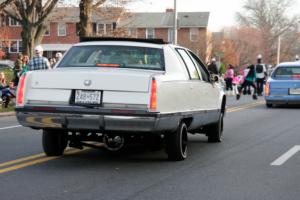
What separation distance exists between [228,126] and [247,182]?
6.98 m

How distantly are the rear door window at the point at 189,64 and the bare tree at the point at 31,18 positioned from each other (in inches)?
953

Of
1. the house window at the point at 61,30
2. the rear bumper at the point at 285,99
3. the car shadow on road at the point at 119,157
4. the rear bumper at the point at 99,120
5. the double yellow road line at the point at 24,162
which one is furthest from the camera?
the house window at the point at 61,30

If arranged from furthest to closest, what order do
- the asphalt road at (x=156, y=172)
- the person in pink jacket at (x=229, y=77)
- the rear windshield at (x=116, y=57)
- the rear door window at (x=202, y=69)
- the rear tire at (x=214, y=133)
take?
the person in pink jacket at (x=229, y=77) < the rear tire at (x=214, y=133) < the rear door window at (x=202, y=69) < the rear windshield at (x=116, y=57) < the asphalt road at (x=156, y=172)

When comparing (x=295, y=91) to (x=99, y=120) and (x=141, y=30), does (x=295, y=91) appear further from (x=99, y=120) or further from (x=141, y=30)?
(x=141, y=30)

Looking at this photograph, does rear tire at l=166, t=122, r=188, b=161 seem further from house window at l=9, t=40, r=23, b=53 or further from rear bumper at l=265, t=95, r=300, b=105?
house window at l=9, t=40, r=23, b=53

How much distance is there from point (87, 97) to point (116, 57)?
118cm

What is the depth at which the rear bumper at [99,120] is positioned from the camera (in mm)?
7617

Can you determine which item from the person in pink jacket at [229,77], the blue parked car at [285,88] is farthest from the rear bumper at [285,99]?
the person in pink jacket at [229,77]

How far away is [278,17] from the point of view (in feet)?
333

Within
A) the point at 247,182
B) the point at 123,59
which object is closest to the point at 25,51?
the point at 123,59

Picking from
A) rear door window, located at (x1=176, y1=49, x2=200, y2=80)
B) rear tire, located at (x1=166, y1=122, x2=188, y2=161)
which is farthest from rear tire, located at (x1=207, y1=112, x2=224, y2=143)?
rear tire, located at (x1=166, y1=122, x2=188, y2=161)

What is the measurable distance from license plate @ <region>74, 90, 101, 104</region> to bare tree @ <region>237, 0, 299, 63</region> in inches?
3683

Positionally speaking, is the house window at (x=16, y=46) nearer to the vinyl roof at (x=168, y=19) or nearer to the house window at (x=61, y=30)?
the house window at (x=61, y=30)

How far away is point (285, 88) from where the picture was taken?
2091cm
